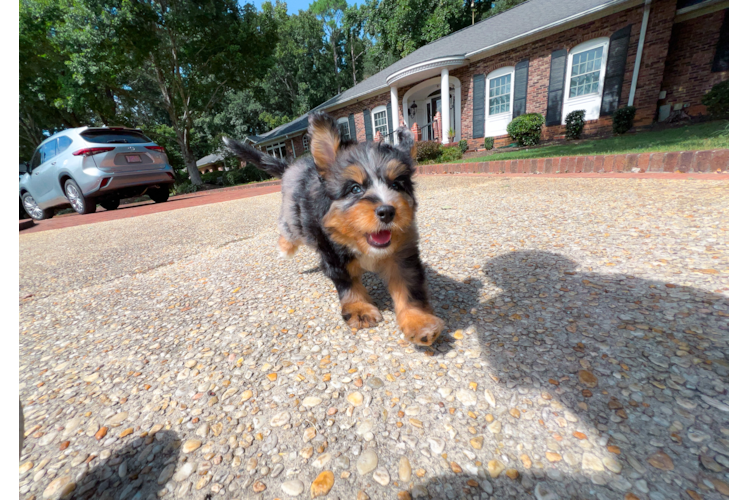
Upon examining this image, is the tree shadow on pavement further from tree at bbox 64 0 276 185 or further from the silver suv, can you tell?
tree at bbox 64 0 276 185

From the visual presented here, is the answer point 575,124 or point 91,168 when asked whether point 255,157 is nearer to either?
point 91,168

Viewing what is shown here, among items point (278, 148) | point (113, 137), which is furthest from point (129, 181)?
point (278, 148)

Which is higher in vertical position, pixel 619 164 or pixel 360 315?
pixel 619 164

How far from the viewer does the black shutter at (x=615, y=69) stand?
42.3ft

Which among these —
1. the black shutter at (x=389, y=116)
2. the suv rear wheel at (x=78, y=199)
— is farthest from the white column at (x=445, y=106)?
the suv rear wheel at (x=78, y=199)

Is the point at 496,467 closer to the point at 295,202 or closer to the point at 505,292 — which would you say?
the point at 505,292

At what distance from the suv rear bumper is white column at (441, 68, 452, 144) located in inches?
538

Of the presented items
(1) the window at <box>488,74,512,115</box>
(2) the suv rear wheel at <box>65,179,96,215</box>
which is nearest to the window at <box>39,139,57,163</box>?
(2) the suv rear wheel at <box>65,179,96,215</box>

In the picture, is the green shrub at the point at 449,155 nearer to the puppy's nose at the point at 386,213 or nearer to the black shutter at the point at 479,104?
the black shutter at the point at 479,104

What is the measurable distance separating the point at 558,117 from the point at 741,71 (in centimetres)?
1693

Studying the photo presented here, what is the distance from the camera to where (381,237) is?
7.35ft

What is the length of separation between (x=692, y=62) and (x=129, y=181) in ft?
73.2

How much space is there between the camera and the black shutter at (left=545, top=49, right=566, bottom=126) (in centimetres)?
1431

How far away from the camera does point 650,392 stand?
5.11 ft
